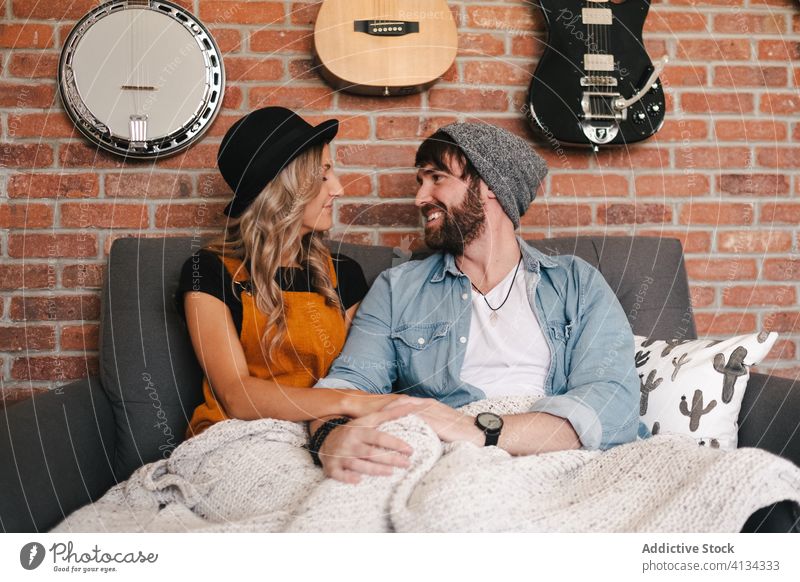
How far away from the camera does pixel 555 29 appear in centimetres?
183

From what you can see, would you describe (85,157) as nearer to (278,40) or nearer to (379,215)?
(278,40)

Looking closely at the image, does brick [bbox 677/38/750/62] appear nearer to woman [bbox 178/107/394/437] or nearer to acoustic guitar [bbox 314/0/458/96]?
acoustic guitar [bbox 314/0/458/96]

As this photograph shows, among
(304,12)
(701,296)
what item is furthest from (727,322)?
(304,12)

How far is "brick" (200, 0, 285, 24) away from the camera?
1828 millimetres

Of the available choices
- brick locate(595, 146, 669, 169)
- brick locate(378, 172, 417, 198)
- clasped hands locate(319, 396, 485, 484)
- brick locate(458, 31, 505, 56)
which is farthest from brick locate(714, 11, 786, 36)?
clasped hands locate(319, 396, 485, 484)

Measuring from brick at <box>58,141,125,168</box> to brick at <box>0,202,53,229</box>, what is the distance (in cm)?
13

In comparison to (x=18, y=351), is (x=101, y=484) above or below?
below

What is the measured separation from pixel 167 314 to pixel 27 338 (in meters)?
0.51

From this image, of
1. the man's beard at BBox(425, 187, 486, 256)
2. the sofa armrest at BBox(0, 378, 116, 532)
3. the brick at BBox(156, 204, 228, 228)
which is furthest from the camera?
the brick at BBox(156, 204, 228, 228)
